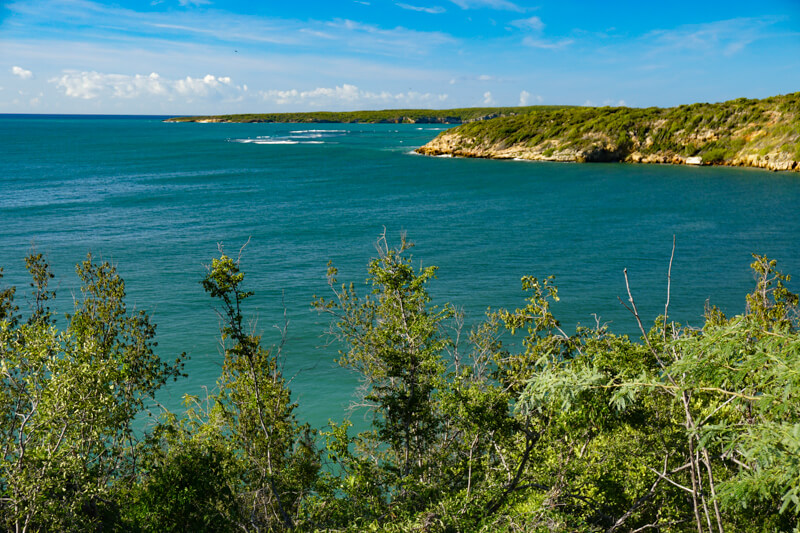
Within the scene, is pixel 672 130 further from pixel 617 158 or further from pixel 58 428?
pixel 58 428

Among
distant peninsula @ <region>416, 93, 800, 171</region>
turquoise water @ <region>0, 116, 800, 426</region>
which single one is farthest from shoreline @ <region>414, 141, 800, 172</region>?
turquoise water @ <region>0, 116, 800, 426</region>

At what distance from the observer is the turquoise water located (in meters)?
36.5

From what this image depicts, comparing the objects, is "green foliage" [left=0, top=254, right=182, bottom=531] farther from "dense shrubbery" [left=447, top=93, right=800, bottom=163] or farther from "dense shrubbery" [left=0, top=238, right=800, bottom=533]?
"dense shrubbery" [left=447, top=93, right=800, bottom=163]

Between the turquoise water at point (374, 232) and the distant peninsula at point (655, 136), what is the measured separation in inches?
349

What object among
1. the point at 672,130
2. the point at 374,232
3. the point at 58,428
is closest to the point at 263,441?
the point at 58,428

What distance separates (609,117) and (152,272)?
371 feet

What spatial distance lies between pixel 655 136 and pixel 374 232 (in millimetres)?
84603

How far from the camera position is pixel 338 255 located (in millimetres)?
49719

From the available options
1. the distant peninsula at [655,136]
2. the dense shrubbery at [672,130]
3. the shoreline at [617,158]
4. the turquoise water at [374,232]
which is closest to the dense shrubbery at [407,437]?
the turquoise water at [374,232]

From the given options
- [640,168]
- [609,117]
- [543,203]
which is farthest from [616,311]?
[609,117]

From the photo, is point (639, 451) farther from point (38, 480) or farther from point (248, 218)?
point (248, 218)

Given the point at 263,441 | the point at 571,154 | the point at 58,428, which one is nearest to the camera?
the point at 58,428

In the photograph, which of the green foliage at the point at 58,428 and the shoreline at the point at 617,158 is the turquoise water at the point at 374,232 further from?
the green foliage at the point at 58,428

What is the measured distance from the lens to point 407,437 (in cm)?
1366
